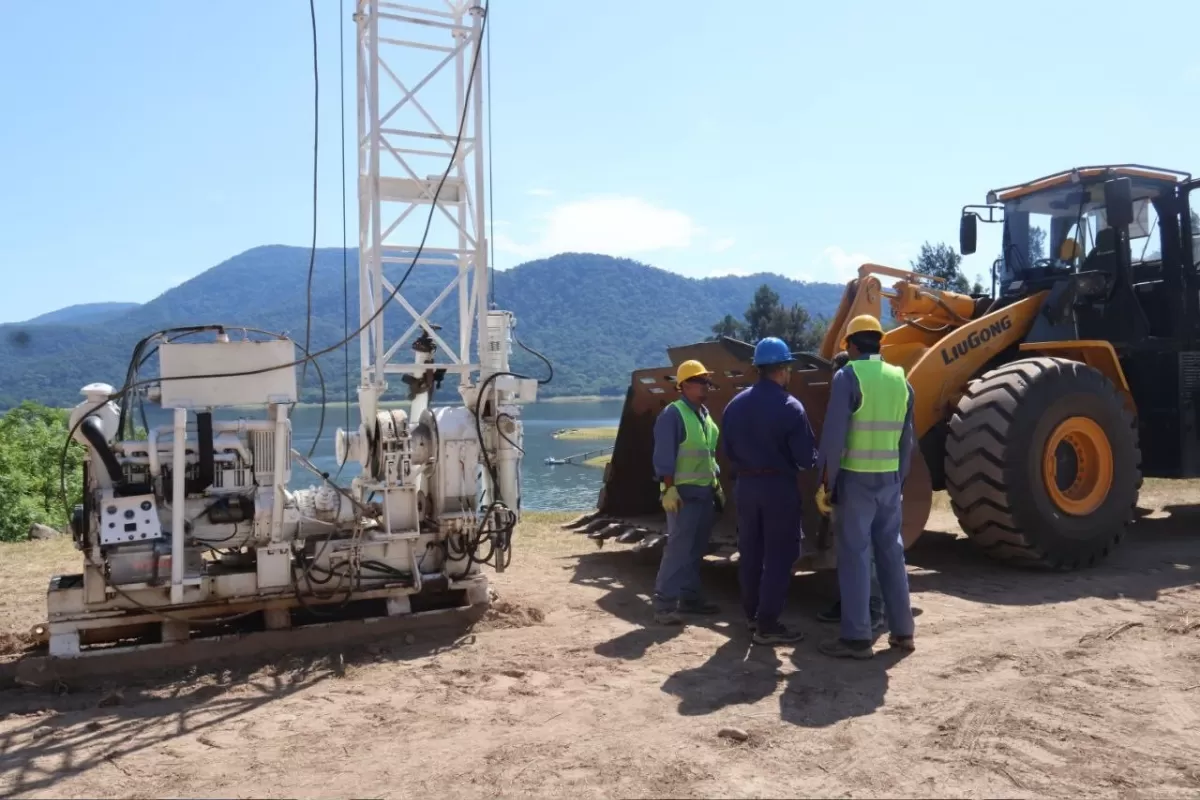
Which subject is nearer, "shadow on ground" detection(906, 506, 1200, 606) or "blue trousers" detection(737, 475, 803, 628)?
"blue trousers" detection(737, 475, 803, 628)

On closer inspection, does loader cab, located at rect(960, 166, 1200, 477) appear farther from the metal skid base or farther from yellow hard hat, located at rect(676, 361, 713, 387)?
the metal skid base

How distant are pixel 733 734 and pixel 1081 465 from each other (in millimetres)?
4787

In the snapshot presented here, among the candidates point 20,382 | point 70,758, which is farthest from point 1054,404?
point 20,382

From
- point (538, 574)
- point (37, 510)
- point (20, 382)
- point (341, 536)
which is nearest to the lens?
point (341, 536)

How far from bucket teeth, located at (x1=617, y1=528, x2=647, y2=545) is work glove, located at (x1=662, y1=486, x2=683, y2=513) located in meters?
1.64

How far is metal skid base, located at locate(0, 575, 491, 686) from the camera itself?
5.02 metres

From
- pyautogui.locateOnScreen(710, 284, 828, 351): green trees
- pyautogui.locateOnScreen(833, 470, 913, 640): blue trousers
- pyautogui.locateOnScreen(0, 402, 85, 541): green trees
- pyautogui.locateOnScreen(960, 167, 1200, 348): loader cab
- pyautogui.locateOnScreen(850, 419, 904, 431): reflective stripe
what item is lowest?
pyautogui.locateOnScreen(0, 402, 85, 541): green trees

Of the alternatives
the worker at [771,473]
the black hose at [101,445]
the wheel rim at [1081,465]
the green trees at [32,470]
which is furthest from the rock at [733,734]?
the green trees at [32,470]

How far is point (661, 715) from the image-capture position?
4.19m

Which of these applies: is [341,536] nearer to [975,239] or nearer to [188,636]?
[188,636]

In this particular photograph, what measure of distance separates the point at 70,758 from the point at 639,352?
191 metres

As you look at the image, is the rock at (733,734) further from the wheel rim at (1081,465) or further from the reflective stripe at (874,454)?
the wheel rim at (1081,465)

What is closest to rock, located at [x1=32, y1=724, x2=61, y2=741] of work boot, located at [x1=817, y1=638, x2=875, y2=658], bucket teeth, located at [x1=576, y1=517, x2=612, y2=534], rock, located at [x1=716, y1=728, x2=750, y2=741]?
rock, located at [x1=716, y1=728, x2=750, y2=741]

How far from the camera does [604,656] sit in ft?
17.0
